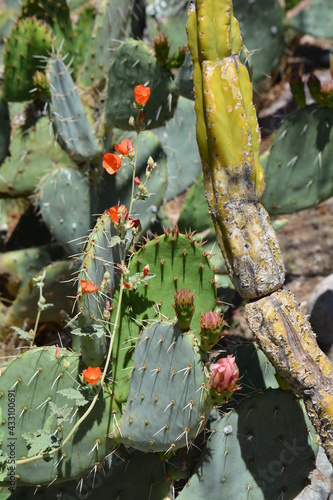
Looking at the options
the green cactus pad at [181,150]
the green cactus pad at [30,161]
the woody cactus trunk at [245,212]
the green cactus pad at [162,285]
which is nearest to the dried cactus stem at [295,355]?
the woody cactus trunk at [245,212]

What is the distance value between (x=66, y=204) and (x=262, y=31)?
1.72 m

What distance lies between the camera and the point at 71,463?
188cm

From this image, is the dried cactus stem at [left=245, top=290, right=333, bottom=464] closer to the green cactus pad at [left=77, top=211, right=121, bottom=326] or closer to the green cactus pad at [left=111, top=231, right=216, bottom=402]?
the green cactus pad at [left=111, top=231, right=216, bottom=402]

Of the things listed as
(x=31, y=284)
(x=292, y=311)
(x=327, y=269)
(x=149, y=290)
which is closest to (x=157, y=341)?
(x=149, y=290)

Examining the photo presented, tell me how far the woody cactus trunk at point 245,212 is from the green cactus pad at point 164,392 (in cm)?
24

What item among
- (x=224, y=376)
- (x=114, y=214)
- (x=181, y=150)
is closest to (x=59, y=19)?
(x=181, y=150)

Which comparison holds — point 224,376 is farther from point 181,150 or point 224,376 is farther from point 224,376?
point 181,150

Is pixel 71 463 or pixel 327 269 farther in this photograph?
pixel 327 269

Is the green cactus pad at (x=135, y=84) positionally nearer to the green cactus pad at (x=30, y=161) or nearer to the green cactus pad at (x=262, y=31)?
the green cactus pad at (x=30, y=161)

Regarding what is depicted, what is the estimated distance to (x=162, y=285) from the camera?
6.54 feet

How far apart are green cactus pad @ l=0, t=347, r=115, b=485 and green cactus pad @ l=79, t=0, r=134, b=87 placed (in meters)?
1.51

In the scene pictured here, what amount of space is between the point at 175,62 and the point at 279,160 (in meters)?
0.60

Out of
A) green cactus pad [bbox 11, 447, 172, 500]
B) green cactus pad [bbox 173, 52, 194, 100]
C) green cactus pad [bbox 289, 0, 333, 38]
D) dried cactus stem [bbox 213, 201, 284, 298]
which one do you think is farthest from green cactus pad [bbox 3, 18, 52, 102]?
green cactus pad [bbox 289, 0, 333, 38]

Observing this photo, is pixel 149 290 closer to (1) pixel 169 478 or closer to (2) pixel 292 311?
(2) pixel 292 311
